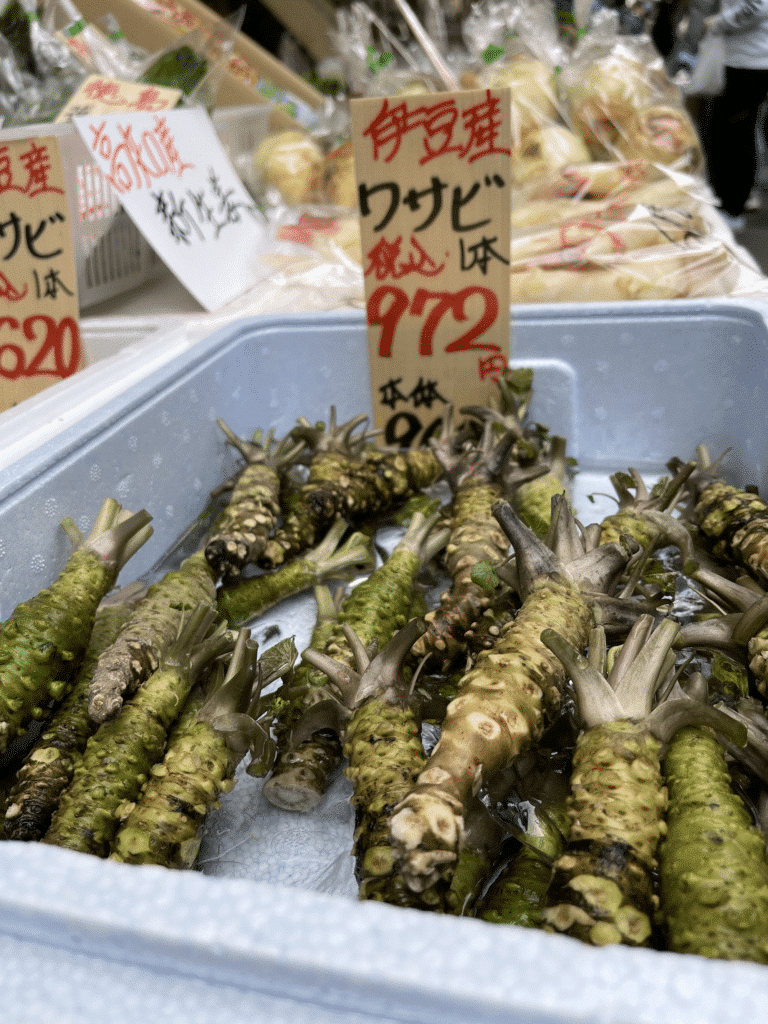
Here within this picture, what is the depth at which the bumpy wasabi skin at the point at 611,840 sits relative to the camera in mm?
817

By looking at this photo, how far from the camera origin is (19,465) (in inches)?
62.0

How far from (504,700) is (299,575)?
84 centimetres

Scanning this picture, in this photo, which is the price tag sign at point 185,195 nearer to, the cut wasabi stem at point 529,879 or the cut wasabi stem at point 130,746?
the cut wasabi stem at point 130,746

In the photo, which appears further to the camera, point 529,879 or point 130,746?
point 130,746

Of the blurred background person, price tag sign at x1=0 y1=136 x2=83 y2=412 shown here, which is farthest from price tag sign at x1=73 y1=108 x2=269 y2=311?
the blurred background person

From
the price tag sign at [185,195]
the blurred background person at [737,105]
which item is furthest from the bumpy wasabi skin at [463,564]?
the blurred background person at [737,105]

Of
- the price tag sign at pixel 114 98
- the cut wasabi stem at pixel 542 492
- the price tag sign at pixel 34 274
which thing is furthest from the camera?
the price tag sign at pixel 114 98

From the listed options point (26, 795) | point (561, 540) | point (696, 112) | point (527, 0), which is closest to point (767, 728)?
point (561, 540)

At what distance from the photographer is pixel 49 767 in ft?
3.91

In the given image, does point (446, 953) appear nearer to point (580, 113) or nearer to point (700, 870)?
point (700, 870)

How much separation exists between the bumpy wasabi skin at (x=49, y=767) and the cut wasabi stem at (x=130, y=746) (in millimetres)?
29

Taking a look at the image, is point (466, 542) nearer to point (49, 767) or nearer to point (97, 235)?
point (49, 767)

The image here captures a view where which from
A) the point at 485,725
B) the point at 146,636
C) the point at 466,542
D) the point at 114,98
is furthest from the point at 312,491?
the point at 114,98

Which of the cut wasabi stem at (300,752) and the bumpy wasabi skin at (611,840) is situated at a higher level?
the bumpy wasabi skin at (611,840)
